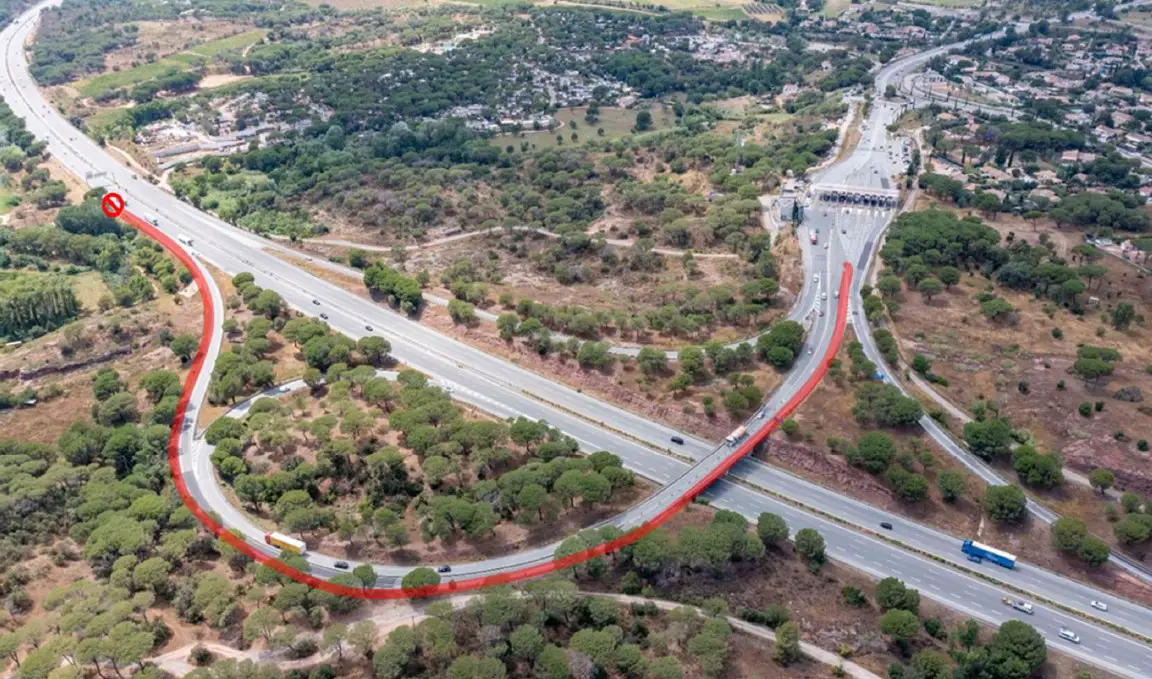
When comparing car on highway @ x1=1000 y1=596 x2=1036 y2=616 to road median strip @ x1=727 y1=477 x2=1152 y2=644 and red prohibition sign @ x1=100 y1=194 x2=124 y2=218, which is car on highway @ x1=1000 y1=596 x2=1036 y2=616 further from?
red prohibition sign @ x1=100 y1=194 x2=124 y2=218

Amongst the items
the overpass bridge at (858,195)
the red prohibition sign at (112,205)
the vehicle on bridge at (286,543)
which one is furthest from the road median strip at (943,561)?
the red prohibition sign at (112,205)

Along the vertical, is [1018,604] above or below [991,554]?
below

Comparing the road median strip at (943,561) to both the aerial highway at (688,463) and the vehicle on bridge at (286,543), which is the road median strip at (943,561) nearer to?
the aerial highway at (688,463)

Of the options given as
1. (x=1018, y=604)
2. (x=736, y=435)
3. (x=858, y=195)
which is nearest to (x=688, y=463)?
(x=736, y=435)

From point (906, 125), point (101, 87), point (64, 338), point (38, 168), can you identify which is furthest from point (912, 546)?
point (101, 87)

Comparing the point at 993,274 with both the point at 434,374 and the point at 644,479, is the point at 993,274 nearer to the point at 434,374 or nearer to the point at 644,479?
Result: the point at 644,479

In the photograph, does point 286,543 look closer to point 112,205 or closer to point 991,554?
point 991,554
